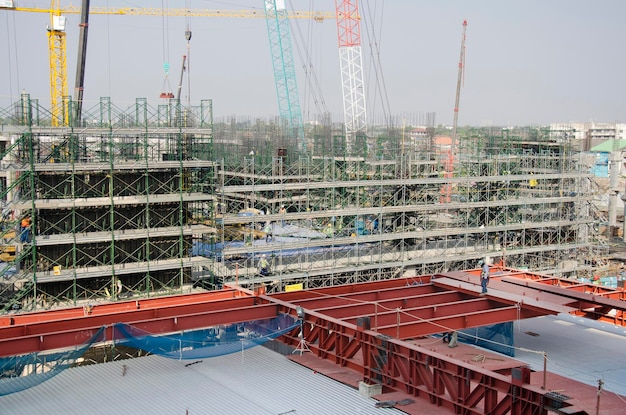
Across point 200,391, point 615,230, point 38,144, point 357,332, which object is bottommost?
point 615,230

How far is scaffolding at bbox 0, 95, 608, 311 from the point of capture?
29.4 meters

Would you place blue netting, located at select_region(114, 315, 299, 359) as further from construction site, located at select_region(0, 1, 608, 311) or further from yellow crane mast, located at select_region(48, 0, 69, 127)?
yellow crane mast, located at select_region(48, 0, 69, 127)

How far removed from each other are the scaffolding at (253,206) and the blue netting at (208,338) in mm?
12247

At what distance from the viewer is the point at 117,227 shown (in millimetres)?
31047

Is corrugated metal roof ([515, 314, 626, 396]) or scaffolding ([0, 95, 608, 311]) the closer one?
corrugated metal roof ([515, 314, 626, 396])

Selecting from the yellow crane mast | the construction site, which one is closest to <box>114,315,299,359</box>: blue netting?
the construction site

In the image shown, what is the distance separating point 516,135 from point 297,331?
37048 mm

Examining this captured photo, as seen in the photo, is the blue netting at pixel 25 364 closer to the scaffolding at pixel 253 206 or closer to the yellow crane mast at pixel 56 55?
the scaffolding at pixel 253 206

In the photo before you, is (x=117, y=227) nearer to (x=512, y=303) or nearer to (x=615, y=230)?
(x=512, y=303)

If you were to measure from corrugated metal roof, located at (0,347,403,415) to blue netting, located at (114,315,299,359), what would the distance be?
0.42 metres

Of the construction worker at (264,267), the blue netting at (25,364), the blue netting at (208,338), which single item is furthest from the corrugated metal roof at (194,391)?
the construction worker at (264,267)

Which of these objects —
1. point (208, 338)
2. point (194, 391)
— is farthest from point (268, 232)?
point (194, 391)

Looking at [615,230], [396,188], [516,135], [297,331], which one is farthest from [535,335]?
[615,230]

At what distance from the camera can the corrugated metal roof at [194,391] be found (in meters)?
14.5
